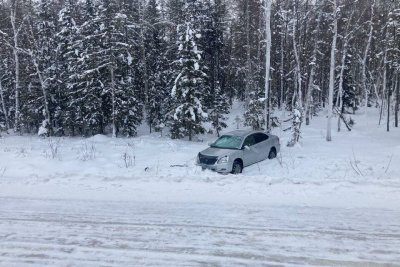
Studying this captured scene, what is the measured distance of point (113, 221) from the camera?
287 inches

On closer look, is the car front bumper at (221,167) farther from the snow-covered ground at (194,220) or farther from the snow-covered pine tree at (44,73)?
the snow-covered pine tree at (44,73)

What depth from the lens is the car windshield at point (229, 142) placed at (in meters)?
15.6

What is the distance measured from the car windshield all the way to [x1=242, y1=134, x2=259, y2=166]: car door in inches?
10.5

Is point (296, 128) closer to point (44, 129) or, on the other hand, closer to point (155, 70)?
point (155, 70)

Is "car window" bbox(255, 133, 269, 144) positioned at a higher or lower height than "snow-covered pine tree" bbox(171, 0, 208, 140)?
A: lower

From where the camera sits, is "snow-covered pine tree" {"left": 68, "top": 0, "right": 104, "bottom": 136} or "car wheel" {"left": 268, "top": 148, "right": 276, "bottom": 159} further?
"snow-covered pine tree" {"left": 68, "top": 0, "right": 104, "bottom": 136}

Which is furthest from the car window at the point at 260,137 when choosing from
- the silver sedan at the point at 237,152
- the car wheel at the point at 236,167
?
the car wheel at the point at 236,167

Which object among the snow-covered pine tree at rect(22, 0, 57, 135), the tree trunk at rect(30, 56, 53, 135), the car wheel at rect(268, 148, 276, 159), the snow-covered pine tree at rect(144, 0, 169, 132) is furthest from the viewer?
the snow-covered pine tree at rect(144, 0, 169, 132)

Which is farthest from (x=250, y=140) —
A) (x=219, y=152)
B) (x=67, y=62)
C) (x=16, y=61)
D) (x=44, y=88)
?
(x=16, y=61)

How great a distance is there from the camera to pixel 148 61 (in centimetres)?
3612

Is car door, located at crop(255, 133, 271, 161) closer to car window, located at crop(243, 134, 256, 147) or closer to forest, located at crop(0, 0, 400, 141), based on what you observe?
car window, located at crop(243, 134, 256, 147)

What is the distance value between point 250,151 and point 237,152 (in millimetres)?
997

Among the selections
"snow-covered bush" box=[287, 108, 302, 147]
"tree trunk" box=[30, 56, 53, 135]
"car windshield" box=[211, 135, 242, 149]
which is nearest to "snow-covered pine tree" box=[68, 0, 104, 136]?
"tree trunk" box=[30, 56, 53, 135]

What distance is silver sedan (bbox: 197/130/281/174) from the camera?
14492 mm
